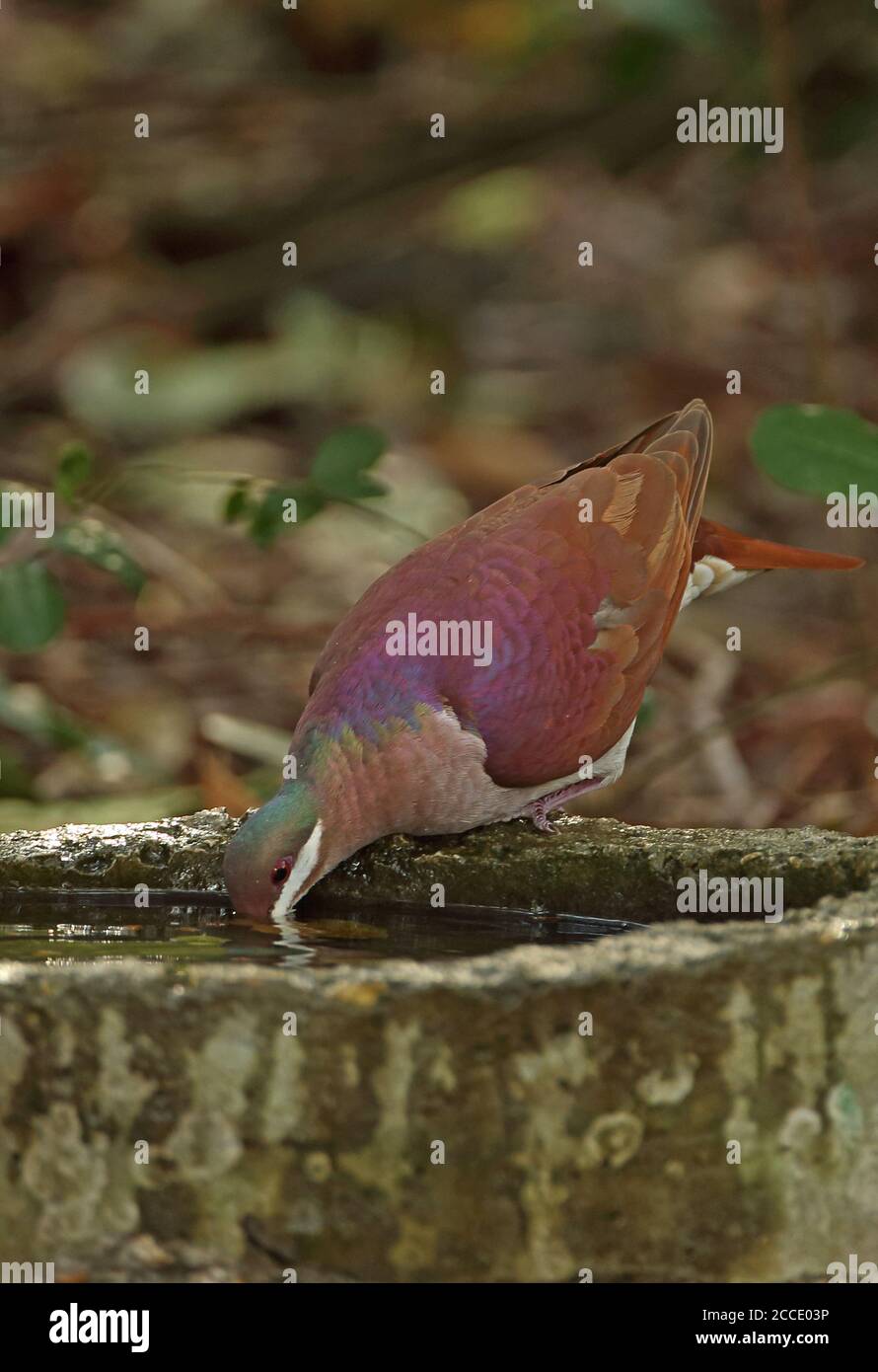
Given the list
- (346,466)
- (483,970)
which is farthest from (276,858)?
(346,466)

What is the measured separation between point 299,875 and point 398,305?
5697 millimetres

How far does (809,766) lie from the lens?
6.27m

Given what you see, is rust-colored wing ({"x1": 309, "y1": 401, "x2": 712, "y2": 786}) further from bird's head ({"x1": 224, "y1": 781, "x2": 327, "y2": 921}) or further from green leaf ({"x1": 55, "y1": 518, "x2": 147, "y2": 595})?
green leaf ({"x1": 55, "y1": 518, "x2": 147, "y2": 595})

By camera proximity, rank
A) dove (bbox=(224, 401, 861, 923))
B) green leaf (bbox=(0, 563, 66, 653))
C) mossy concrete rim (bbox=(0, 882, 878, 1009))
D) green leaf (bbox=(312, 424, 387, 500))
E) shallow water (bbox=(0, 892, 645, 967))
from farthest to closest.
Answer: green leaf (bbox=(312, 424, 387, 500)) → green leaf (bbox=(0, 563, 66, 653)) → dove (bbox=(224, 401, 861, 923)) → shallow water (bbox=(0, 892, 645, 967)) → mossy concrete rim (bbox=(0, 882, 878, 1009))

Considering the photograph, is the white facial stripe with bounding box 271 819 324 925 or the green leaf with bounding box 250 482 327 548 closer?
the white facial stripe with bounding box 271 819 324 925

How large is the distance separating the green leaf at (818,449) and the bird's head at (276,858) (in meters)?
1.32

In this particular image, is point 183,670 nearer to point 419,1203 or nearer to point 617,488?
point 617,488

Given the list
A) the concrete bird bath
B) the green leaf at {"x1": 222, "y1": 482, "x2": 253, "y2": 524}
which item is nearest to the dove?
the green leaf at {"x1": 222, "y1": 482, "x2": 253, "y2": 524}

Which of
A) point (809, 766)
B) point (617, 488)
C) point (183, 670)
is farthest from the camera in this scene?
point (183, 670)

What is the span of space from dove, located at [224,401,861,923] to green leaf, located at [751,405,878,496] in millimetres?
306

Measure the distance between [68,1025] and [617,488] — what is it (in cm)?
213

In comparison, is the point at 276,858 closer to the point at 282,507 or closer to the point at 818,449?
the point at 282,507

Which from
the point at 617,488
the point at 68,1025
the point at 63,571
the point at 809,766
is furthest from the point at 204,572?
the point at 68,1025

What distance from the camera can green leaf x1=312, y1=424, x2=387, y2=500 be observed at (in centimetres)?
477
